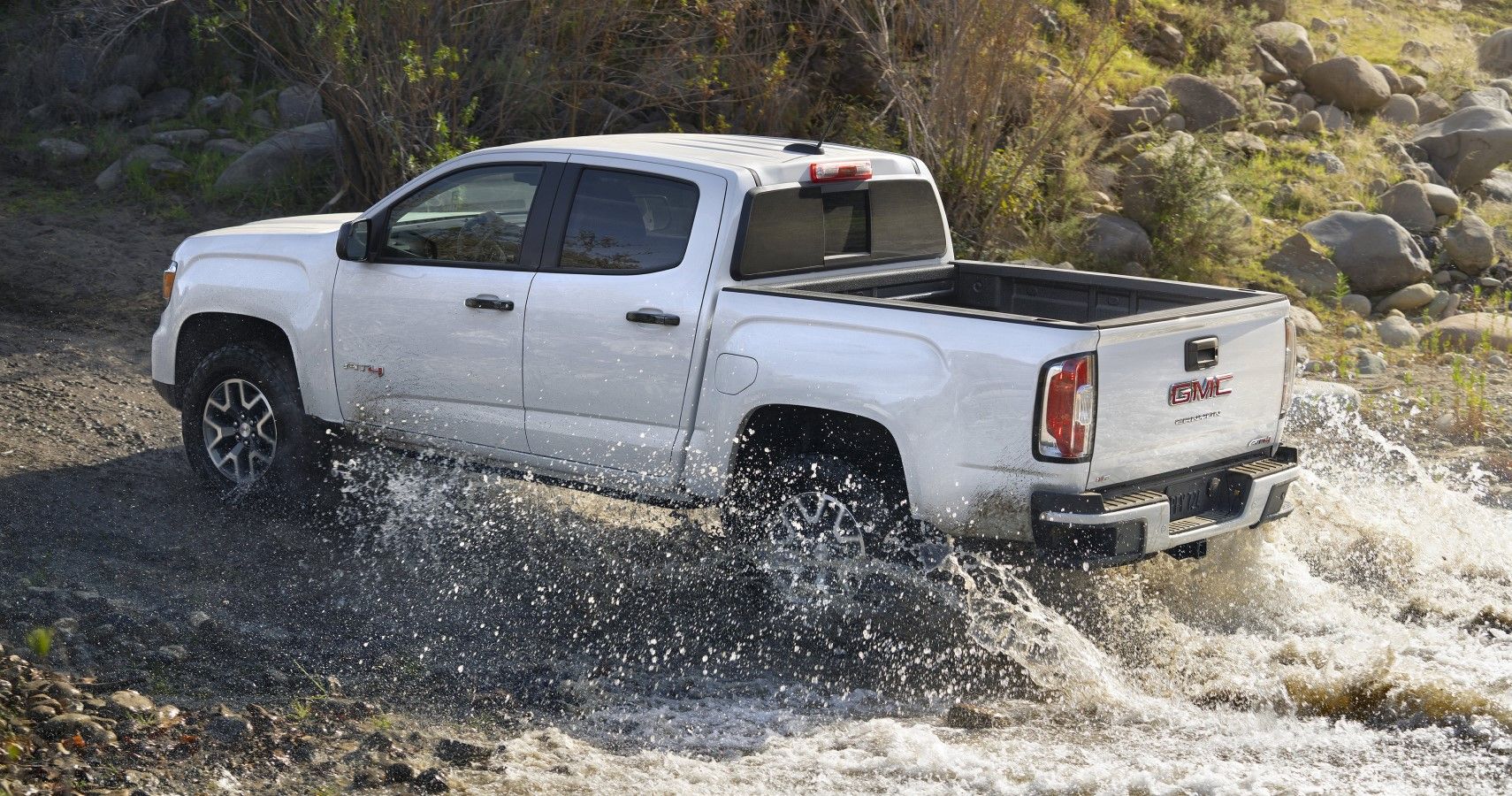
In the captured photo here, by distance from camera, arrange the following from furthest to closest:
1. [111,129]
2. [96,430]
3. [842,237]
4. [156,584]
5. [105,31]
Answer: [111,129], [105,31], [96,430], [842,237], [156,584]

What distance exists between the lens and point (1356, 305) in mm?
11898

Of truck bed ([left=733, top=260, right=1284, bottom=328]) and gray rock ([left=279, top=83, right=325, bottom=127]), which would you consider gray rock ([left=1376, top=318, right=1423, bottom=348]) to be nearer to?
truck bed ([left=733, top=260, right=1284, bottom=328])

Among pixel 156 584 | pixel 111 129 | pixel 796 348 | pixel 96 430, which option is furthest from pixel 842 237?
pixel 111 129

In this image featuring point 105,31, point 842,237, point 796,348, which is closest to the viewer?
point 796,348

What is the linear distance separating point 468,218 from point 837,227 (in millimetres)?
1572

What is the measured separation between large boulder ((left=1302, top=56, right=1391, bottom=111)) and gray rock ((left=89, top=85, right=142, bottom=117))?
13086 millimetres

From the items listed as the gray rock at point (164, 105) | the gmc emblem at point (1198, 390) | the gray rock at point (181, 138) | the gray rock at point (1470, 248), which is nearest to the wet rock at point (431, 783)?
the gmc emblem at point (1198, 390)

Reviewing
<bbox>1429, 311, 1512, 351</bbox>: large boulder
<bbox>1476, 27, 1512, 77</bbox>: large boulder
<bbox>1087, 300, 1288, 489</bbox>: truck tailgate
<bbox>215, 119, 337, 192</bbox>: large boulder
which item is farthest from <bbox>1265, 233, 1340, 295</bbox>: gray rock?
<bbox>1476, 27, 1512, 77</bbox>: large boulder

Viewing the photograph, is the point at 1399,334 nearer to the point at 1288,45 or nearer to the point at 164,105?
the point at 1288,45

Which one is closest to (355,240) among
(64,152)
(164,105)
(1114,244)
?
(1114,244)

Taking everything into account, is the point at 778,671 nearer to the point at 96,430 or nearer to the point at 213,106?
the point at 96,430

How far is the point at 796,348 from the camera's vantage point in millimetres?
5078

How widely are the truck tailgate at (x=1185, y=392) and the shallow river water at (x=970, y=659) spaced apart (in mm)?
680

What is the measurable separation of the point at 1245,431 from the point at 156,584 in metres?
4.19
